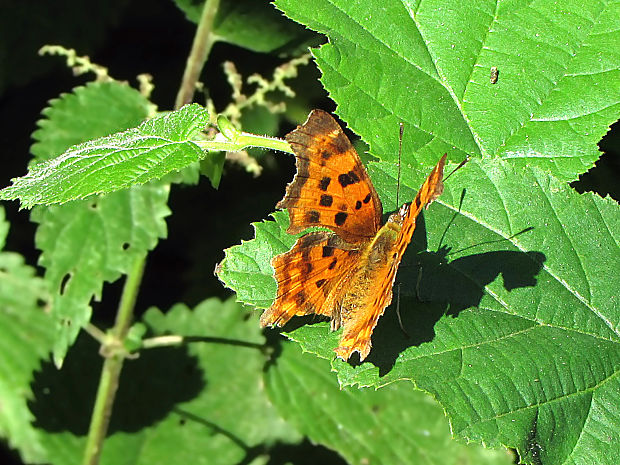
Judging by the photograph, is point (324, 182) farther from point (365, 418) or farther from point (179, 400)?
point (179, 400)

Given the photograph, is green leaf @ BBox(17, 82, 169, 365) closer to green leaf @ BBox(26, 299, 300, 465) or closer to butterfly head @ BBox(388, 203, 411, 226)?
green leaf @ BBox(26, 299, 300, 465)

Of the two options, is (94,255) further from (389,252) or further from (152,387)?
(389,252)

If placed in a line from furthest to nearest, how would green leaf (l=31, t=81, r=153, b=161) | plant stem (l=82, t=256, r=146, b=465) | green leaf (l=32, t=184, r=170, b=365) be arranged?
1. plant stem (l=82, t=256, r=146, b=465)
2. green leaf (l=31, t=81, r=153, b=161)
3. green leaf (l=32, t=184, r=170, b=365)

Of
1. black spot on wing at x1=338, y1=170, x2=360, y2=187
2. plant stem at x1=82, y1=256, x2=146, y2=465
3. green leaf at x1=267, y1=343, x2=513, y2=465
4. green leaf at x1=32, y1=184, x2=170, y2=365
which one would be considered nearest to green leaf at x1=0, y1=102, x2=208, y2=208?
black spot on wing at x1=338, y1=170, x2=360, y2=187

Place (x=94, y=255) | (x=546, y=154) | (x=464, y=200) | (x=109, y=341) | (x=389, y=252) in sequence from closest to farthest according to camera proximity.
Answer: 1. (x=389, y=252)
2. (x=464, y=200)
3. (x=546, y=154)
4. (x=94, y=255)
5. (x=109, y=341)

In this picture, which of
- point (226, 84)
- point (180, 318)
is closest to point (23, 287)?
point (180, 318)

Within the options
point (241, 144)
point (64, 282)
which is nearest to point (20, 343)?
point (64, 282)
